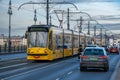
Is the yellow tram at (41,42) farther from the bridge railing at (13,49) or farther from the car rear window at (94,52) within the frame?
the bridge railing at (13,49)

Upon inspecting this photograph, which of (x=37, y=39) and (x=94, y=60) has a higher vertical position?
(x=37, y=39)

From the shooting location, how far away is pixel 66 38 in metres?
47.9

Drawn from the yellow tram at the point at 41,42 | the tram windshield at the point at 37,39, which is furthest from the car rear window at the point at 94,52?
the tram windshield at the point at 37,39

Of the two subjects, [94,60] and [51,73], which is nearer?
[51,73]

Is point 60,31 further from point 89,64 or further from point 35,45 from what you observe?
point 89,64

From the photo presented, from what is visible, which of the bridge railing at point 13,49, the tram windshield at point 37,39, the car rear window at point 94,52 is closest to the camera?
the car rear window at point 94,52

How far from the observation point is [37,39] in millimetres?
37781

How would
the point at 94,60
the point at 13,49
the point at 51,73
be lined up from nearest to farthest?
the point at 51,73 → the point at 94,60 → the point at 13,49

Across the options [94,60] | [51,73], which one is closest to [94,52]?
[94,60]

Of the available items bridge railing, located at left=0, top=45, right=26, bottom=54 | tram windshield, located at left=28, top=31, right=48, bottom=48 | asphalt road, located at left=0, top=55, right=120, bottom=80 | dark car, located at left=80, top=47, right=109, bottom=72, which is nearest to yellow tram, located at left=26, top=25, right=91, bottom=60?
tram windshield, located at left=28, top=31, right=48, bottom=48

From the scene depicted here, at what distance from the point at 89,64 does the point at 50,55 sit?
11823mm

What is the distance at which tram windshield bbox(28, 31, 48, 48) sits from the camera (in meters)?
37.8

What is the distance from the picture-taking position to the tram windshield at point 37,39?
3781 cm

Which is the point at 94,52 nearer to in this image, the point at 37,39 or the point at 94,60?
the point at 94,60
